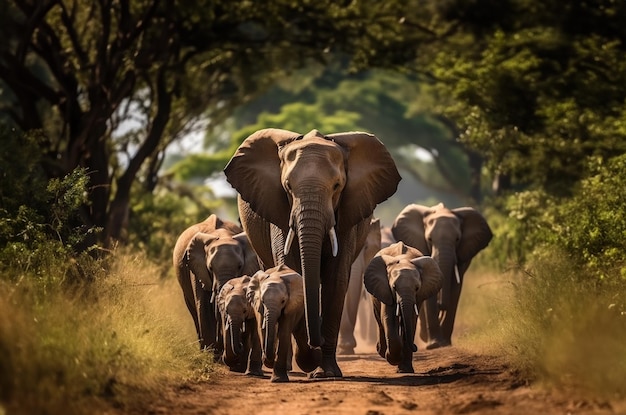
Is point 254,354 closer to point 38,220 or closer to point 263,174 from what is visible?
point 263,174

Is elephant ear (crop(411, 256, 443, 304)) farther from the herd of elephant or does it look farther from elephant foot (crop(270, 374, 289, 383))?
elephant foot (crop(270, 374, 289, 383))

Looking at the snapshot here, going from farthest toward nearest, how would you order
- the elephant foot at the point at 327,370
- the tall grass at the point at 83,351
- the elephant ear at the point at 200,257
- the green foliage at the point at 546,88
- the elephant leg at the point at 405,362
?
the green foliage at the point at 546,88
the elephant ear at the point at 200,257
the elephant leg at the point at 405,362
the elephant foot at the point at 327,370
the tall grass at the point at 83,351

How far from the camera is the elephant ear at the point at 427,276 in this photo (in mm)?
15672

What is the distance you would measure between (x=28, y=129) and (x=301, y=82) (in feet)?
108

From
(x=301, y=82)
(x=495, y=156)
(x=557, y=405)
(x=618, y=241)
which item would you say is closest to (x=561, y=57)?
(x=495, y=156)

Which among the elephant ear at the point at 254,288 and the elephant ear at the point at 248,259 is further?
the elephant ear at the point at 248,259

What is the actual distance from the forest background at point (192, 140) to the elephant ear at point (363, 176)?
2.14 meters

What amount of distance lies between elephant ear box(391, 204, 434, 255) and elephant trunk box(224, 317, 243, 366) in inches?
280

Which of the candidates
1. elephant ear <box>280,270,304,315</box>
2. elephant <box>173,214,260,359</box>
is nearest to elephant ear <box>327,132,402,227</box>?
elephant ear <box>280,270,304,315</box>

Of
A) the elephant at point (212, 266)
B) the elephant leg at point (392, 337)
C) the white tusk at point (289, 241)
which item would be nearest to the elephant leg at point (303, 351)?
the white tusk at point (289, 241)

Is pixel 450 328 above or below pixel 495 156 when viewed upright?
below

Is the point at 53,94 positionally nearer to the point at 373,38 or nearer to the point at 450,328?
the point at 373,38

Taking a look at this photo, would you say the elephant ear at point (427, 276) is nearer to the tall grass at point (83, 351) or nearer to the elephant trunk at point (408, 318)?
the elephant trunk at point (408, 318)

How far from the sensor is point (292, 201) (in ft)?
43.3
